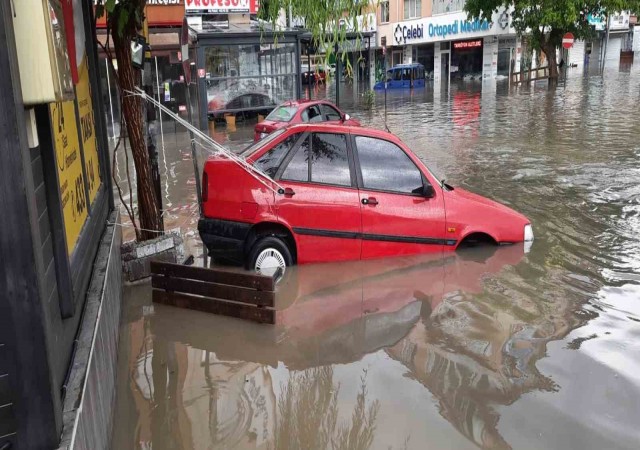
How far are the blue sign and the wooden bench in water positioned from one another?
4287cm

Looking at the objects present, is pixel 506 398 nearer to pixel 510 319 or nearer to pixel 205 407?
pixel 510 319

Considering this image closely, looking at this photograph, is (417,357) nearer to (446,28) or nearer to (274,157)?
(274,157)

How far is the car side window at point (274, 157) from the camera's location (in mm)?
6785

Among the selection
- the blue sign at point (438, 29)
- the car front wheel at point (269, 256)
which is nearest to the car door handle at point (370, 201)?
the car front wheel at point (269, 256)

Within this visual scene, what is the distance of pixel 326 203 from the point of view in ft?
22.1

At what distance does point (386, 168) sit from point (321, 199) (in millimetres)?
850

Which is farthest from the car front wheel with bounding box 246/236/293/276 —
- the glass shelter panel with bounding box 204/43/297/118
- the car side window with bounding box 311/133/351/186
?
the glass shelter panel with bounding box 204/43/297/118

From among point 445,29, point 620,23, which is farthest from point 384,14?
point 620,23

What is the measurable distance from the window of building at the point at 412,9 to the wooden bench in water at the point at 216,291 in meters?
48.4

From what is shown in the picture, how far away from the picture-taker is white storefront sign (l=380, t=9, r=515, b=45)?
4571 cm

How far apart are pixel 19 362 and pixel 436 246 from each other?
5308mm

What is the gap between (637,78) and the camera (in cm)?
3991

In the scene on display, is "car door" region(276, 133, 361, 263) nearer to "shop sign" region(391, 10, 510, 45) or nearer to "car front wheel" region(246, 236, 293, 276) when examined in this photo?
"car front wheel" region(246, 236, 293, 276)

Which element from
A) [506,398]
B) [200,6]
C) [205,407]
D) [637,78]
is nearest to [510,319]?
[506,398]
